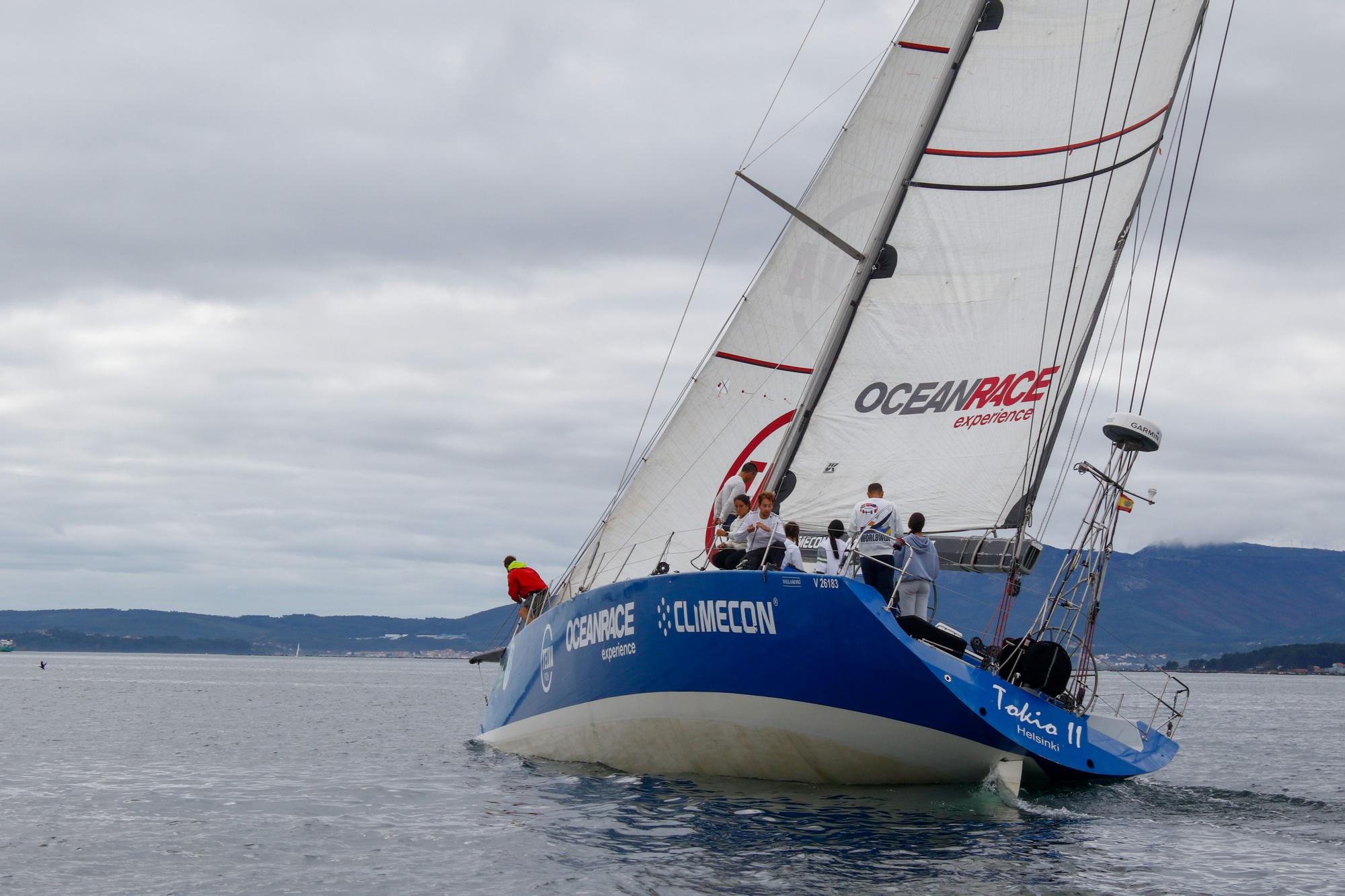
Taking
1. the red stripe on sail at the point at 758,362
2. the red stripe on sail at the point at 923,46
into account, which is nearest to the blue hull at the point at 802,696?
the red stripe on sail at the point at 758,362

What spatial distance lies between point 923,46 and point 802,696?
24.7ft

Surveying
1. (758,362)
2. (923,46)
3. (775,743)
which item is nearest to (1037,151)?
(923,46)

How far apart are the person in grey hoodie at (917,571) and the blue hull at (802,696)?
3.36 feet

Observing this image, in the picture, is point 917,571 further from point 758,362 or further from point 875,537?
point 758,362

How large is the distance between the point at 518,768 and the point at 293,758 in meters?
6.45

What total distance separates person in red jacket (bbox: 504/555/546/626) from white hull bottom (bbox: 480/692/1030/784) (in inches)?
161

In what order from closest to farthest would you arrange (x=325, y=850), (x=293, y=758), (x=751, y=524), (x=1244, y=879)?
(x=1244, y=879) < (x=325, y=850) < (x=751, y=524) < (x=293, y=758)

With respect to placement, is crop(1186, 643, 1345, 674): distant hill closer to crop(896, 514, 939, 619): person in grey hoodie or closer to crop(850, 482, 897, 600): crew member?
crop(896, 514, 939, 619): person in grey hoodie

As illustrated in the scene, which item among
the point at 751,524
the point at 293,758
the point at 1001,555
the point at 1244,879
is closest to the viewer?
the point at 1244,879

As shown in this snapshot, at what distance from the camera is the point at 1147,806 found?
41.3 feet

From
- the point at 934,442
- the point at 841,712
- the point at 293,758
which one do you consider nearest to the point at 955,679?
the point at 841,712

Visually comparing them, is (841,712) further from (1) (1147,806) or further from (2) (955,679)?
(1) (1147,806)

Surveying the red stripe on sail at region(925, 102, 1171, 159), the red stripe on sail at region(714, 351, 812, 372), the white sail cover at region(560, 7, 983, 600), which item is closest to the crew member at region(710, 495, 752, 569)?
the white sail cover at region(560, 7, 983, 600)

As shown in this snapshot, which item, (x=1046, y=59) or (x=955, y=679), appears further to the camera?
(x=1046, y=59)
